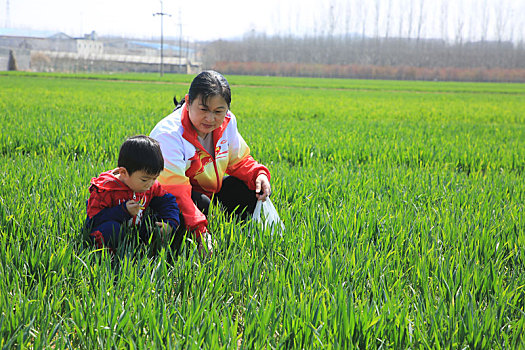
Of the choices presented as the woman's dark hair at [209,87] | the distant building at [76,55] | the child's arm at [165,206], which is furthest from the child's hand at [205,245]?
the distant building at [76,55]

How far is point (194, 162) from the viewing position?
2340 mm

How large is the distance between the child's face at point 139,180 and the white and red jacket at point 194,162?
0.61 feet

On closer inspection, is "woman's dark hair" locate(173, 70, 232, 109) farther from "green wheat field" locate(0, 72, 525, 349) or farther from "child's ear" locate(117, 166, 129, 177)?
"green wheat field" locate(0, 72, 525, 349)

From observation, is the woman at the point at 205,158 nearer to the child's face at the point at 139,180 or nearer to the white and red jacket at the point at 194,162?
the white and red jacket at the point at 194,162

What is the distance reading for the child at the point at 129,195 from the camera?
73.8 inches

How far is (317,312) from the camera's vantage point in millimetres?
1422

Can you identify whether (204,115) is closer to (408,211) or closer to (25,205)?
(25,205)

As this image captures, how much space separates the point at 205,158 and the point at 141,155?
592 mm

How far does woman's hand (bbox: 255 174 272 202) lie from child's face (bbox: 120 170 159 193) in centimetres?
68

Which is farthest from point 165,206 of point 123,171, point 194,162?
point 194,162

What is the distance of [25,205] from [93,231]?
70cm

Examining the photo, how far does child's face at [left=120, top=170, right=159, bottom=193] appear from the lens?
6.27ft

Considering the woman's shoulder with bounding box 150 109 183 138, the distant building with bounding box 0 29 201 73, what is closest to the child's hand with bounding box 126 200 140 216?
the woman's shoulder with bounding box 150 109 183 138

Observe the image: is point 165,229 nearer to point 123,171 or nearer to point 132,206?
point 132,206
